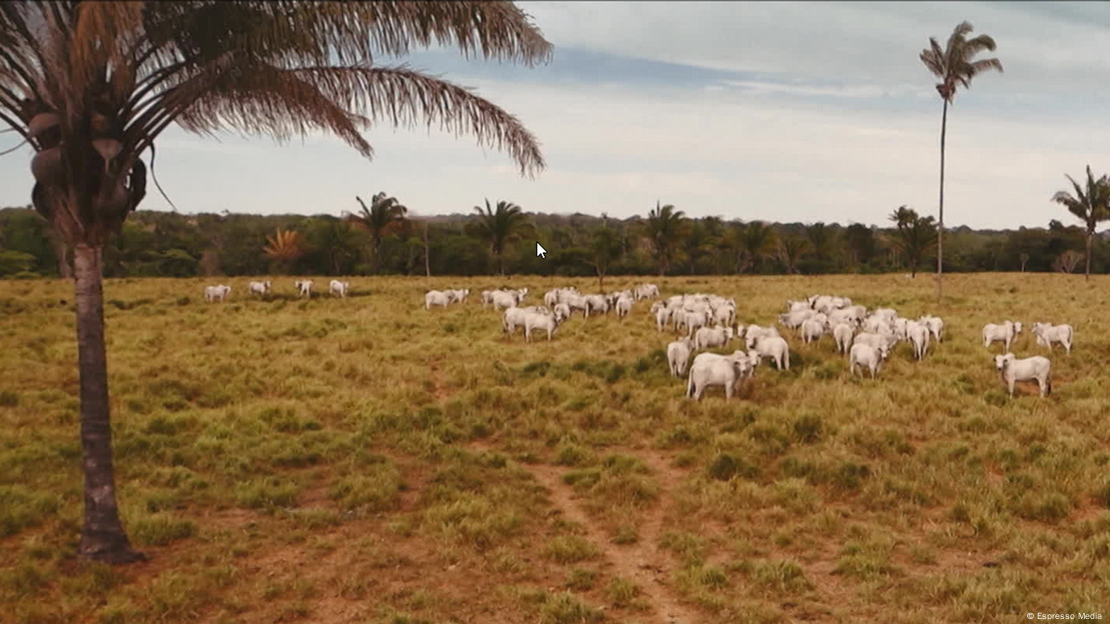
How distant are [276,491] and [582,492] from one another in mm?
4148

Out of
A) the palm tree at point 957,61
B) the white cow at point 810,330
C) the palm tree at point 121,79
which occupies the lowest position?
the white cow at point 810,330

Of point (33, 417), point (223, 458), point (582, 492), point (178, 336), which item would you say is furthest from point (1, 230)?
point (582, 492)

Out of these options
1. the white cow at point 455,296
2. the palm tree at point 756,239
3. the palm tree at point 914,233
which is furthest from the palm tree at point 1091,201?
the white cow at point 455,296

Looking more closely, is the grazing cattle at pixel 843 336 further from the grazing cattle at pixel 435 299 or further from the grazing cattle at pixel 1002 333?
the grazing cattle at pixel 435 299

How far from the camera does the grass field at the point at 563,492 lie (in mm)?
7516

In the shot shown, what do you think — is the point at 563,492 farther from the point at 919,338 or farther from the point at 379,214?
the point at 379,214

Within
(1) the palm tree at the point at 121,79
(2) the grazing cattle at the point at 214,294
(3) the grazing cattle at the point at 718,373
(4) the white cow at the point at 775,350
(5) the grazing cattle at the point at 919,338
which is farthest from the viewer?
(2) the grazing cattle at the point at 214,294

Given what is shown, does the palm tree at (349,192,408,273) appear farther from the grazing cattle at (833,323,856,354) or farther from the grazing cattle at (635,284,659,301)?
the grazing cattle at (833,323,856,354)

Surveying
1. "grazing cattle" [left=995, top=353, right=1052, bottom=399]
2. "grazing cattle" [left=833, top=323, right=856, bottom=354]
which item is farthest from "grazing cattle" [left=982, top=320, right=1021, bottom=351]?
"grazing cattle" [left=995, top=353, right=1052, bottom=399]

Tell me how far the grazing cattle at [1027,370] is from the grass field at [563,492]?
1.20 ft

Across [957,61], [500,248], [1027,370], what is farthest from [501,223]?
[1027,370]

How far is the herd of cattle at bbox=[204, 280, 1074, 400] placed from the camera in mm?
15234

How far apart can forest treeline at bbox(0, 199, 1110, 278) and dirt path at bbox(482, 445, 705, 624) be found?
37407mm

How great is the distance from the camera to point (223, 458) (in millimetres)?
11953
